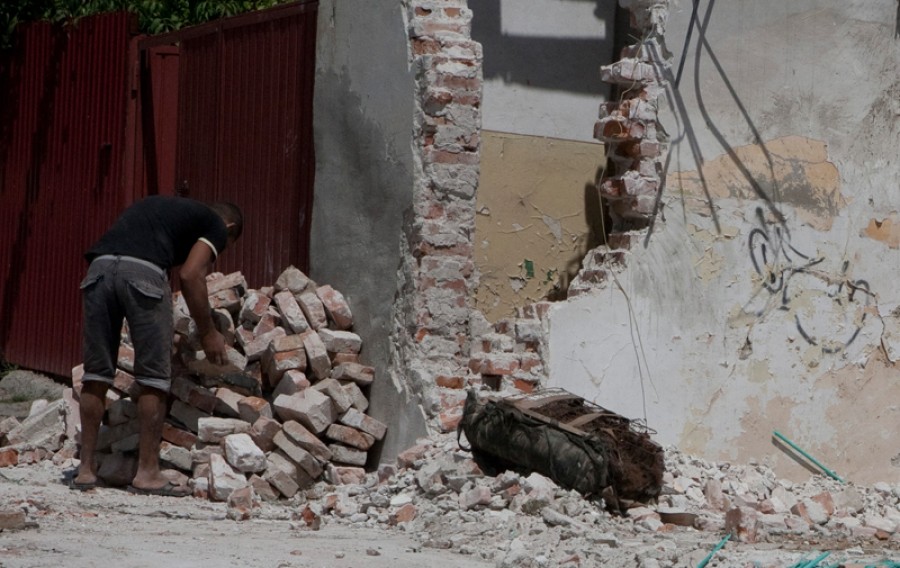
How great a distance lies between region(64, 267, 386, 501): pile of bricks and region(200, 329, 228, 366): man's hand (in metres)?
0.11

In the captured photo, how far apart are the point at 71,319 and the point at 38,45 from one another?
92.3 inches

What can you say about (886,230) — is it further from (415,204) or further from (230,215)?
(230,215)

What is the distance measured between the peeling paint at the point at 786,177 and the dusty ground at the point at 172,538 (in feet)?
10.2

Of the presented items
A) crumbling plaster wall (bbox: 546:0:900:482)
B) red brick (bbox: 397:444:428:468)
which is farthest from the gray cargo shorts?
crumbling plaster wall (bbox: 546:0:900:482)

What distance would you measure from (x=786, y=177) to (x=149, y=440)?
4.05m

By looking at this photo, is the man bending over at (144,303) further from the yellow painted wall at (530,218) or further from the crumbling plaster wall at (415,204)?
the yellow painted wall at (530,218)

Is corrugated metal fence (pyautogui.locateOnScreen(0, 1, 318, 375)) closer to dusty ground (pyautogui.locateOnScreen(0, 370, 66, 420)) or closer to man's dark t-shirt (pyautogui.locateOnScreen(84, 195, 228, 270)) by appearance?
dusty ground (pyautogui.locateOnScreen(0, 370, 66, 420))

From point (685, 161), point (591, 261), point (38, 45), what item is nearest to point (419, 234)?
point (591, 261)

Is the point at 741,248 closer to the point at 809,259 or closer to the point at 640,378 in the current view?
the point at 809,259

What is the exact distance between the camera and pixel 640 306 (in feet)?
27.9

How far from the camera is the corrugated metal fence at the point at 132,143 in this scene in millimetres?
9344

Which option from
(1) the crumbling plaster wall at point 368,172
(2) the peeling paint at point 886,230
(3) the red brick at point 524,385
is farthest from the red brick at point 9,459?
(2) the peeling paint at point 886,230

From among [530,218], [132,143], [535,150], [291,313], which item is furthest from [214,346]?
[132,143]

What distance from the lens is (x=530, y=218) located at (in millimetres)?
9789
